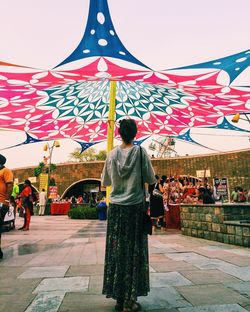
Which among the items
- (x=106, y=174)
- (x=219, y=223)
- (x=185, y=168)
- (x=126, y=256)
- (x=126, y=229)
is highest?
(x=185, y=168)

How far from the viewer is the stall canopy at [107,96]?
7.17 meters

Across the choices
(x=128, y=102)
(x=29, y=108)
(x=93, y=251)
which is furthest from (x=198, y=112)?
(x=93, y=251)

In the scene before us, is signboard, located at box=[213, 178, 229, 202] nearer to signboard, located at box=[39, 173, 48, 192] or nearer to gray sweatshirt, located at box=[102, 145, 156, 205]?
signboard, located at box=[39, 173, 48, 192]

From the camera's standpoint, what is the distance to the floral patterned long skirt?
2.34 meters

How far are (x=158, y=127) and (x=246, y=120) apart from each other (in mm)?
5022

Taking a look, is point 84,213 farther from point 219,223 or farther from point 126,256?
point 126,256

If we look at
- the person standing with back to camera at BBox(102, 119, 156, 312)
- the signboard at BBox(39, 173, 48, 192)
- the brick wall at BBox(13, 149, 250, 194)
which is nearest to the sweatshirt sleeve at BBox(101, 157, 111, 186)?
the person standing with back to camera at BBox(102, 119, 156, 312)

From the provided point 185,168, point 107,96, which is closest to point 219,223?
point 107,96

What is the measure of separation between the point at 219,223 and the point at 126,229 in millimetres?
4585

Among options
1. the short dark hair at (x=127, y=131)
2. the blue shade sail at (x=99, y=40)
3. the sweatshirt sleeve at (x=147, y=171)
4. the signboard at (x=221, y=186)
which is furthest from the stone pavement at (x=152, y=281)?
the signboard at (x=221, y=186)

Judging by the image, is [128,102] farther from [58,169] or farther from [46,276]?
[58,169]

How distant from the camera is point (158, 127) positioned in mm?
17109

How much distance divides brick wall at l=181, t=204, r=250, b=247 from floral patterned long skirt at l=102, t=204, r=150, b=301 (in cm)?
365

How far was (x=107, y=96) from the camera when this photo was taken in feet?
43.8
